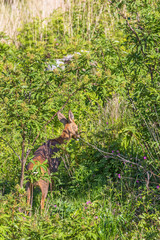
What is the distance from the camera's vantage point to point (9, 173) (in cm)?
515

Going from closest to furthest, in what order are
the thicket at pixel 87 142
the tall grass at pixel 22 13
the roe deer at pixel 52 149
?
1. the thicket at pixel 87 142
2. the roe deer at pixel 52 149
3. the tall grass at pixel 22 13

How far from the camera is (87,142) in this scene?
182 inches

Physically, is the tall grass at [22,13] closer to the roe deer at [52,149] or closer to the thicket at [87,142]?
the thicket at [87,142]

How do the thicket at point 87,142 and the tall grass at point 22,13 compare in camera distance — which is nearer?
the thicket at point 87,142

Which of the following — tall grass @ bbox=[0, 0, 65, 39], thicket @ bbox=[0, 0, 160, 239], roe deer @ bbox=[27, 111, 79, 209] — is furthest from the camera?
tall grass @ bbox=[0, 0, 65, 39]

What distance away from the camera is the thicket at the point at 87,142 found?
3391mm

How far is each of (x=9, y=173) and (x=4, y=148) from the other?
78cm

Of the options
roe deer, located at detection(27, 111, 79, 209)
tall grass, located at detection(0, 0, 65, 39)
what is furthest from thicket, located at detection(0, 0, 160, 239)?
tall grass, located at detection(0, 0, 65, 39)

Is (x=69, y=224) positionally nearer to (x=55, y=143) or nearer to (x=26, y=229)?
(x=26, y=229)

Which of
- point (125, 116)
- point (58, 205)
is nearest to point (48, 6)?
point (125, 116)

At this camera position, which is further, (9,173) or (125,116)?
(125,116)

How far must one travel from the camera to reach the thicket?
3391 mm

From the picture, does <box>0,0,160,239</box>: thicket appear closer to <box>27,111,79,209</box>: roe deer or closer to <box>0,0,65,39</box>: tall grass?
<box>27,111,79,209</box>: roe deer

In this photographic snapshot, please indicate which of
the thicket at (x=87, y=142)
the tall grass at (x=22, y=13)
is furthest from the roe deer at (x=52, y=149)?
Answer: the tall grass at (x=22, y=13)
